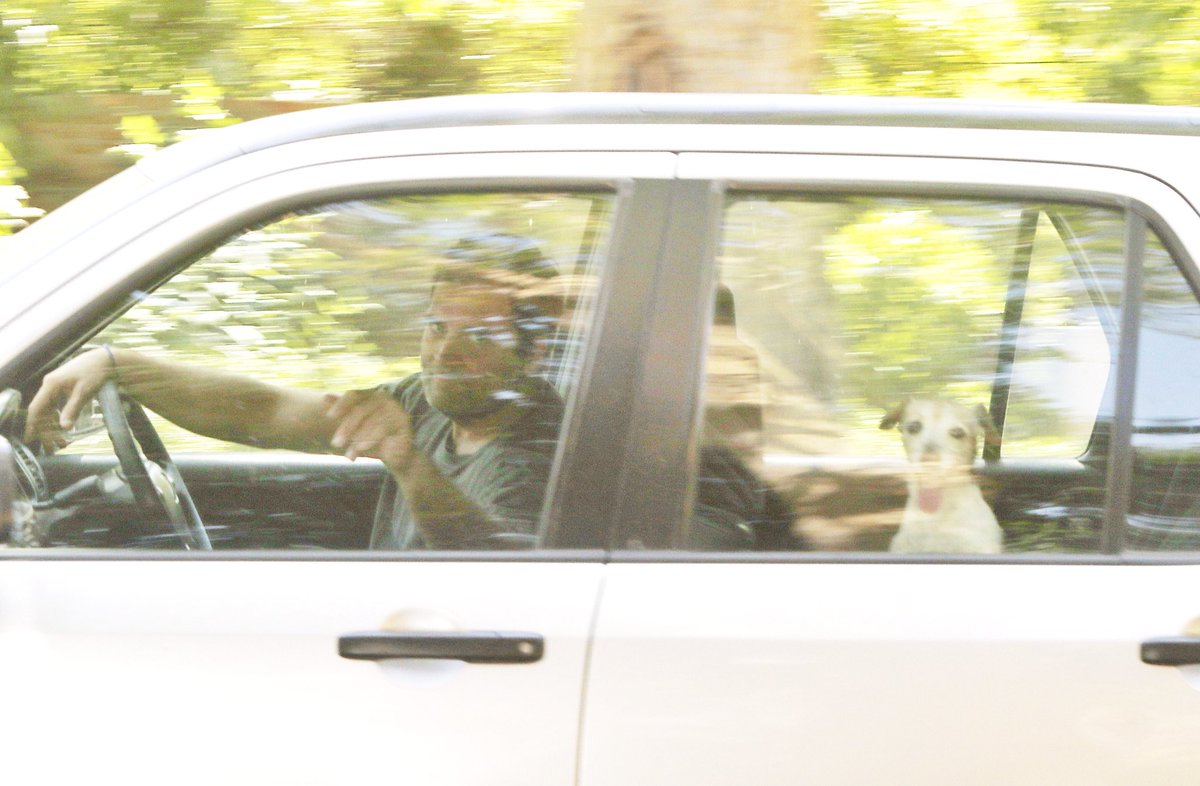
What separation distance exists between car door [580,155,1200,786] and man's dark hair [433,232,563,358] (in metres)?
0.20

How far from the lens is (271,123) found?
6.55ft

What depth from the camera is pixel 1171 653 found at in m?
1.70

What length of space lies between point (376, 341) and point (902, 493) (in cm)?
83

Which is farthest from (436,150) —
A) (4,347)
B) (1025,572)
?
(1025,572)

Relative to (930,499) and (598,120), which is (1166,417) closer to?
(930,499)

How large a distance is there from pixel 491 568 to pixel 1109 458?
2.90 feet

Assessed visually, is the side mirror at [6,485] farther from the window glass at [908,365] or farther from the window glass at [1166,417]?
the window glass at [1166,417]

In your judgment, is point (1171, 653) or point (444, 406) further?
point (444, 406)

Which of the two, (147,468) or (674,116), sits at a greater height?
(674,116)

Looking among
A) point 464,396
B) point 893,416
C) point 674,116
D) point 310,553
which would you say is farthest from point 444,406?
point 893,416

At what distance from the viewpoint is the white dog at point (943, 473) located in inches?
72.2

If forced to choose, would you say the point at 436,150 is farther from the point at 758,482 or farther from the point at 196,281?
the point at 758,482

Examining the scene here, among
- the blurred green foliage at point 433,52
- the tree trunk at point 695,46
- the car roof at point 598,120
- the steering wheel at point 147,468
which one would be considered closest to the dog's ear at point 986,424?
the car roof at point 598,120

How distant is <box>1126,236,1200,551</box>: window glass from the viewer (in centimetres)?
180
